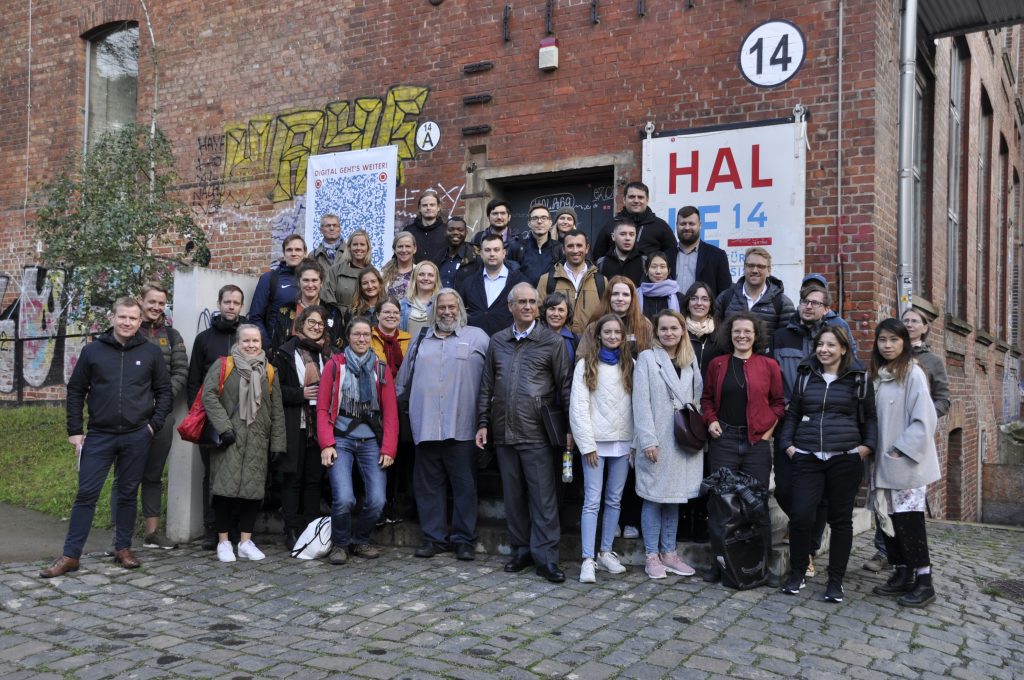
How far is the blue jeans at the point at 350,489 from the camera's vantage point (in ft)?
19.3

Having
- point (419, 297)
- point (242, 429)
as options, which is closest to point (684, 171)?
point (419, 297)

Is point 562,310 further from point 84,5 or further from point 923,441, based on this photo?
point 84,5

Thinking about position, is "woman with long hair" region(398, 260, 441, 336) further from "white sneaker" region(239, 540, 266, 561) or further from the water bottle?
"white sneaker" region(239, 540, 266, 561)

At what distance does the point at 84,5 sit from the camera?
1227 centimetres

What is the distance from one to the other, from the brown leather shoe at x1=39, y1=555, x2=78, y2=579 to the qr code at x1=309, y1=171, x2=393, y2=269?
16.8ft

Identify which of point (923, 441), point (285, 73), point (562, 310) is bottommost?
point (923, 441)

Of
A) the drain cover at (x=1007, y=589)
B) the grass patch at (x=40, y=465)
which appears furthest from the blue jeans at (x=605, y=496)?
the grass patch at (x=40, y=465)

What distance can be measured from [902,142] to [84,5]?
1123cm

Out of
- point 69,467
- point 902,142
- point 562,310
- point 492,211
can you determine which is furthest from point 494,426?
point 69,467

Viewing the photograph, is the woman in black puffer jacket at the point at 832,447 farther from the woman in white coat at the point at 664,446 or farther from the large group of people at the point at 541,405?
the woman in white coat at the point at 664,446

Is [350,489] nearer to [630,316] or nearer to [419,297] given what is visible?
[419,297]

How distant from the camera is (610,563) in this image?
5.56 metres

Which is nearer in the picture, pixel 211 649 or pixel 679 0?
pixel 211 649

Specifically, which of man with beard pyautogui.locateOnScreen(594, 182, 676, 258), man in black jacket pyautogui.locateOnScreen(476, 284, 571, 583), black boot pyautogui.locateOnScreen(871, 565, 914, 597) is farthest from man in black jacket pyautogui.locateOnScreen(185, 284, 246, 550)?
black boot pyautogui.locateOnScreen(871, 565, 914, 597)
